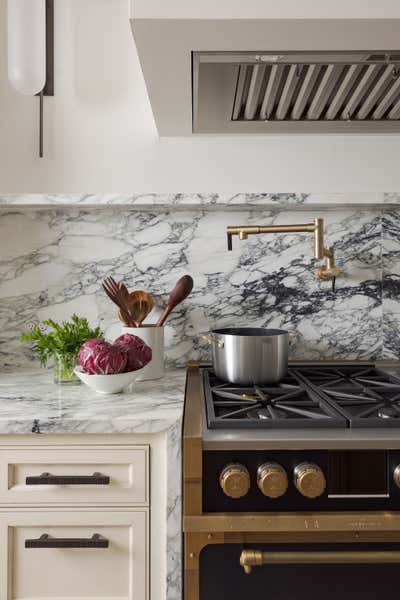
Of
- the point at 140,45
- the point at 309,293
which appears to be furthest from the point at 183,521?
the point at 140,45

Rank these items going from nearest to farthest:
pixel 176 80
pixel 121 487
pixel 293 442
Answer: pixel 293 442 → pixel 121 487 → pixel 176 80

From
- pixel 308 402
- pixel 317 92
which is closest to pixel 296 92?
pixel 317 92

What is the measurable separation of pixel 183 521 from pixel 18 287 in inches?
40.4

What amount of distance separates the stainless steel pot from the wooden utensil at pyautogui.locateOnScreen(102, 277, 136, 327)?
29 cm

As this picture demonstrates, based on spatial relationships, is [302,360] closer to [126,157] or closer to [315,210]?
[315,210]

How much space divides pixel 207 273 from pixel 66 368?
1.88 feet

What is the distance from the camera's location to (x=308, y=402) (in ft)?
3.89

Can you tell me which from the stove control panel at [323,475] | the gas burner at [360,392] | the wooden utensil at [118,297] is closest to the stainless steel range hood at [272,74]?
the wooden utensil at [118,297]

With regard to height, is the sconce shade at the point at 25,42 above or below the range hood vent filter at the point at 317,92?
above

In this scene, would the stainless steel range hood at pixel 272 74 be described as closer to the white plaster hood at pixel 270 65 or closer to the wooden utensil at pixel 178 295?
the white plaster hood at pixel 270 65

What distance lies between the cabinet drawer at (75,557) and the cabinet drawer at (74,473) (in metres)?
0.03

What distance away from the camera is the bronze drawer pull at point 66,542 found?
3.52 ft

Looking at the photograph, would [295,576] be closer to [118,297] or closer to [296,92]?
[118,297]

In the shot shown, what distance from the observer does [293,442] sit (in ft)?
3.26
